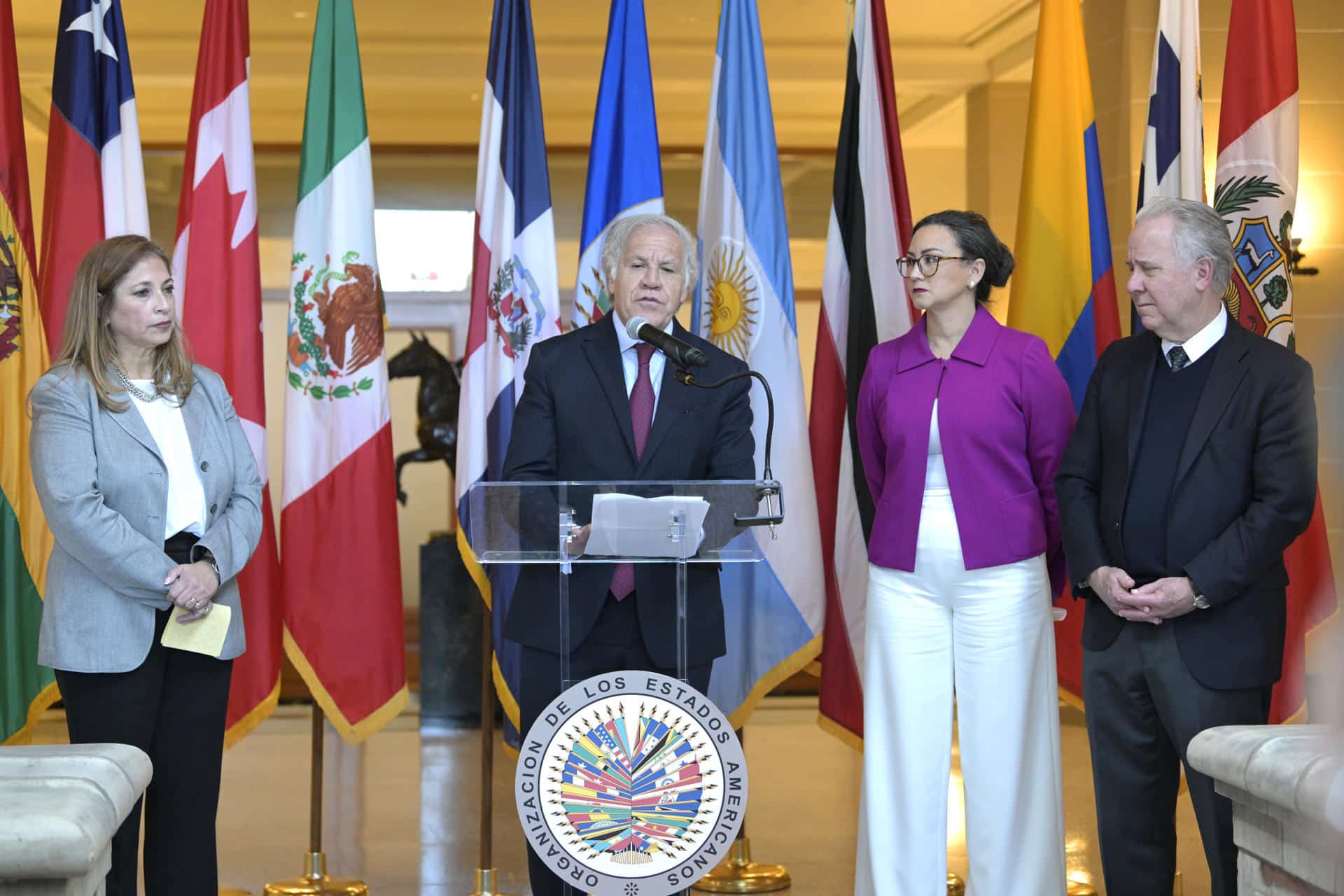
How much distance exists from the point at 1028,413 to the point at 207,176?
2128mm

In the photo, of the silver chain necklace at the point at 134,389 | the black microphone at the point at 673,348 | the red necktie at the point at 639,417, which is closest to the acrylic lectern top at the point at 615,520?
the black microphone at the point at 673,348

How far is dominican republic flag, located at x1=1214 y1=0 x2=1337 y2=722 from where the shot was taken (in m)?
3.39

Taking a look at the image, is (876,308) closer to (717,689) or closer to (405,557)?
(717,689)

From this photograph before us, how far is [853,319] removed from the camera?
374cm

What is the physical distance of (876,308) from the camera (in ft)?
12.2

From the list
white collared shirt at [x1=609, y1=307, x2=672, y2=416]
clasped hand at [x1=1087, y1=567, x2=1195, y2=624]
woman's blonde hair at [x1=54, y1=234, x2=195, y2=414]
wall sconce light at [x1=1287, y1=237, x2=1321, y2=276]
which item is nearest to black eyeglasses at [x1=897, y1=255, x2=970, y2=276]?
white collared shirt at [x1=609, y1=307, x2=672, y2=416]

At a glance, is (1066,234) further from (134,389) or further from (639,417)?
(134,389)

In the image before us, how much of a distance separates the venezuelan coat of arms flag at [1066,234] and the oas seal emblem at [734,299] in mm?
699

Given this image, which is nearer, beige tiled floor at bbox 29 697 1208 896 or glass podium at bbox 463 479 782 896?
glass podium at bbox 463 479 782 896

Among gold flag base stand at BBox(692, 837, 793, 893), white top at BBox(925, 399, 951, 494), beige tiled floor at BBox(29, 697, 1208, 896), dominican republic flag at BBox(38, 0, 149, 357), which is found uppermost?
dominican republic flag at BBox(38, 0, 149, 357)

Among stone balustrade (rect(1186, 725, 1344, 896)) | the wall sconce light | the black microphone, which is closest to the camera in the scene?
stone balustrade (rect(1186, 725, 1344, 896))

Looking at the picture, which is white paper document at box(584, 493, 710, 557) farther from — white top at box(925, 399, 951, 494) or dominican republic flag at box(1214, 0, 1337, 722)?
dominican republic flag at box(1214, 0, 1337, 722)

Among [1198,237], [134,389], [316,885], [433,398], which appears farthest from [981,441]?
[433,398]

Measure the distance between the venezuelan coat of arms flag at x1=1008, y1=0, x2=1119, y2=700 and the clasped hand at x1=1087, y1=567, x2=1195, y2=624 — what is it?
3.18 feet
